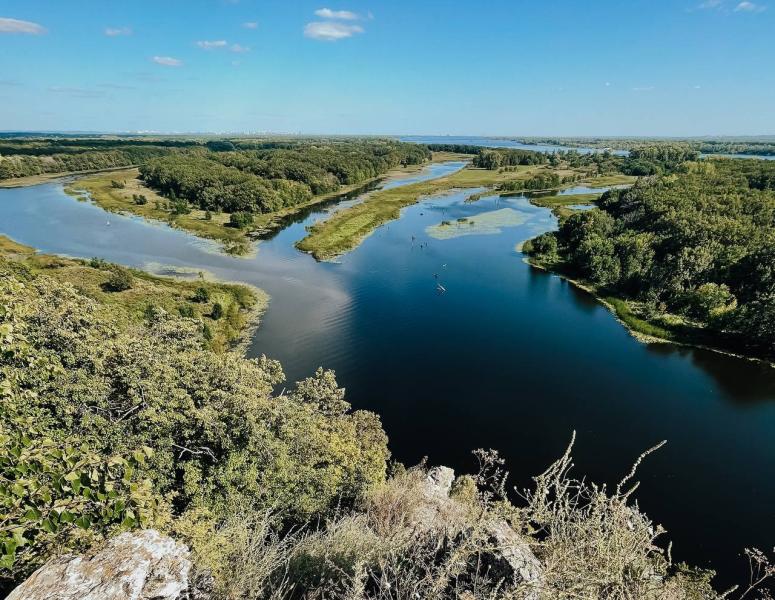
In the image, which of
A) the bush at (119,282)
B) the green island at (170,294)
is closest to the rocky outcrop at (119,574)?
the green island at (170,294)

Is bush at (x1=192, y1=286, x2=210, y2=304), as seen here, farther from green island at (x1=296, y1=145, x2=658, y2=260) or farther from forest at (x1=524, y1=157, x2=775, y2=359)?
forest at (x1=524, y1=157, x2=775, y2=359)

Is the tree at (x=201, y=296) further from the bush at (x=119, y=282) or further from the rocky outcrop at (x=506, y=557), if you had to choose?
the rocky outcrop at (x=506, y=557)

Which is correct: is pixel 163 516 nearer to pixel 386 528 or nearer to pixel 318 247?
pixel 386 528

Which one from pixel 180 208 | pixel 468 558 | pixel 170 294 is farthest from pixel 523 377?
pixel 180 208

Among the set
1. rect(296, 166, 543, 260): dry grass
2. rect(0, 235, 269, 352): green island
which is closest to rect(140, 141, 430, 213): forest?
rect(296, 166, 543, 260): dry grass

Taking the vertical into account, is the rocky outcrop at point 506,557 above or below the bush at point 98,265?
above
